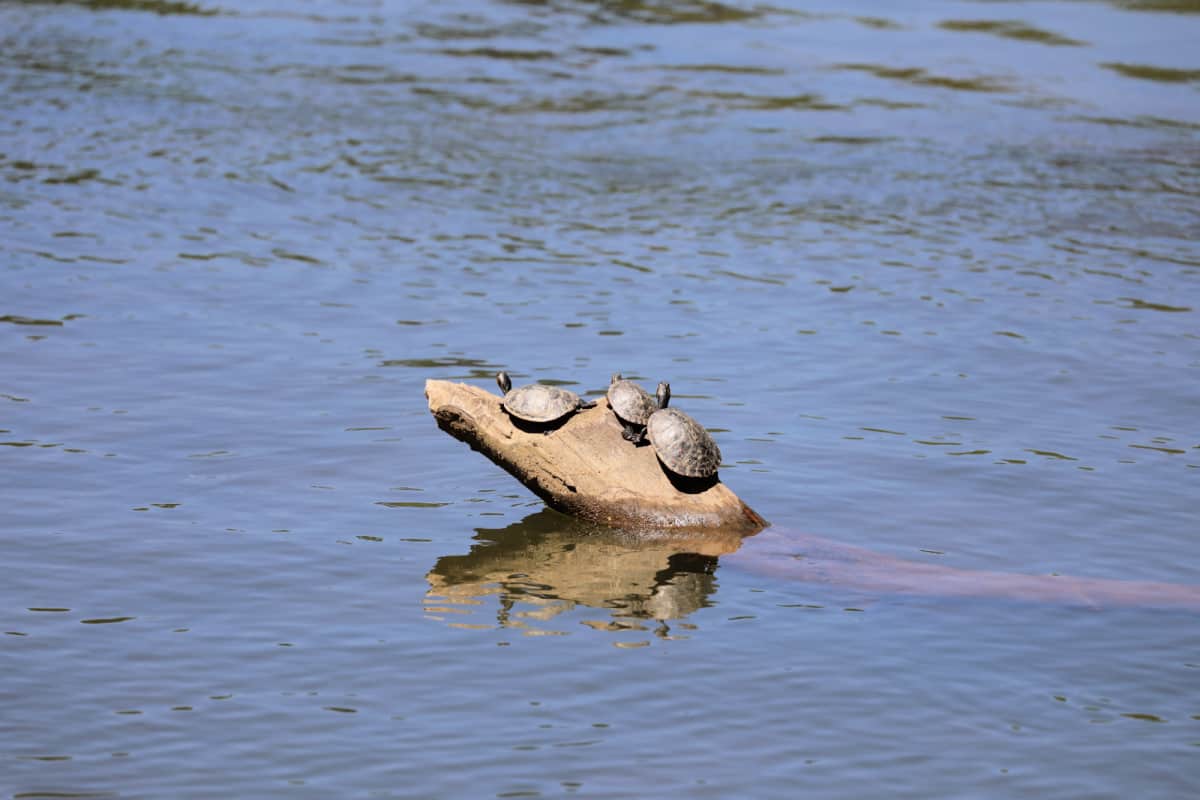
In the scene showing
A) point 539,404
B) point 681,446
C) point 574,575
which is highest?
point 539,404

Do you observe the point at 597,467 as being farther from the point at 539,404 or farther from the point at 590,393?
the point at 590,393

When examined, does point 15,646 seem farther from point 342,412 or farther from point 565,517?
point 342,412

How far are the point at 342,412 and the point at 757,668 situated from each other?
4.99 metres

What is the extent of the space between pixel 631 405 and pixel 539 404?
536 mm

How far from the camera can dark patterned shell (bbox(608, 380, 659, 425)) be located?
8.66m

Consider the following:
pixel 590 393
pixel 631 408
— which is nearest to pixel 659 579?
pixel 631 408

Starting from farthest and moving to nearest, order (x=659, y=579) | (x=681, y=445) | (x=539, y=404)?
(x=539, y=404) < (x=681, y=445) < (x=659, y=579)

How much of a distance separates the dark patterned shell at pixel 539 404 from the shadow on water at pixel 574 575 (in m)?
0.80

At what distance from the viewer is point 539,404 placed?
28.4ft

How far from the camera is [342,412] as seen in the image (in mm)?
11125

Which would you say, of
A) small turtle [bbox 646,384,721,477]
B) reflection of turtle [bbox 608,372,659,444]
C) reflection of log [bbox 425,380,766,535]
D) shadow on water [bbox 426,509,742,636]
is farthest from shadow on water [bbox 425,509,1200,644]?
reflection of turtle [bbox 608,372,659,444]

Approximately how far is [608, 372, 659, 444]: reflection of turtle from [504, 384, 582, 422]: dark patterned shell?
28cm

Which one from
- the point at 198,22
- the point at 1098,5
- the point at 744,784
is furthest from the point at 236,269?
the point at 1098,5

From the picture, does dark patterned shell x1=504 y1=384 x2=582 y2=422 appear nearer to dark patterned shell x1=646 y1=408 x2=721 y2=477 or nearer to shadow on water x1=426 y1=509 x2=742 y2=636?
dark patterned shell x1=646 y1=408 x2=721 y2=477
